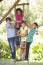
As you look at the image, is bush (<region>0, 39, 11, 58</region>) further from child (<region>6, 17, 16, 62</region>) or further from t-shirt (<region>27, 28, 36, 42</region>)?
t-shirt (<region>27, 28, 36, 42</region>)

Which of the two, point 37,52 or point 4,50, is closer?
point 37,52

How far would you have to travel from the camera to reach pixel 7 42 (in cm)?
702

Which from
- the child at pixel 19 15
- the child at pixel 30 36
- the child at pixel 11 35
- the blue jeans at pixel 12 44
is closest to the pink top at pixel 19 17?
the child at pixel 19 15

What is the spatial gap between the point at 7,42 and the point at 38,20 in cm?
76

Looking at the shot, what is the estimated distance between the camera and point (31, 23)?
6.71 meters

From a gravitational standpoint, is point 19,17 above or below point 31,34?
above

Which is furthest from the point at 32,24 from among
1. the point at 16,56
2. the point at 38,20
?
the point at 16,56

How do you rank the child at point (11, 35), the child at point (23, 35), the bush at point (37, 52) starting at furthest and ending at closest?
the bush at point (37, 52)
the child at point (11, 35)
the child at point (23, 35)

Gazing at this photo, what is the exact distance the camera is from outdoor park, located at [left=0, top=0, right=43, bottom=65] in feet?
22.2

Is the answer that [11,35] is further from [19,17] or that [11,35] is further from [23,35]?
[19,17]

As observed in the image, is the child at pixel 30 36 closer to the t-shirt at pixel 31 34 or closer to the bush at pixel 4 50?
the t-shirt at pixel 31 34

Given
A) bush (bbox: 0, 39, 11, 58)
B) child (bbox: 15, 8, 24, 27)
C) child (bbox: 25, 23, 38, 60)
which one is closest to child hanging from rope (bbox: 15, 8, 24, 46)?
child (bbox: 15, 8, 24, 27)

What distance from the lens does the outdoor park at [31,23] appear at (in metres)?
6.78

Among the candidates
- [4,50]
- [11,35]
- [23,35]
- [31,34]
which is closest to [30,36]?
[31,34]
